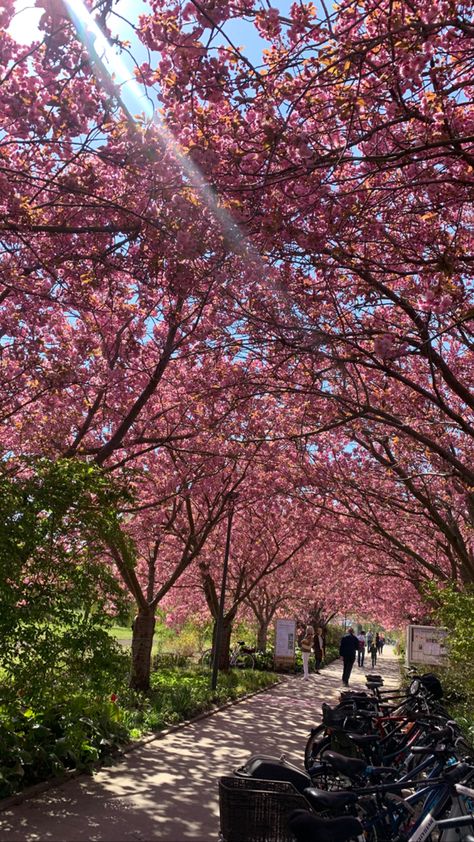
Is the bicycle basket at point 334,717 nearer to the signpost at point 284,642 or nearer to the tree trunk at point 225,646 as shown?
the tree trunk at point 225,646

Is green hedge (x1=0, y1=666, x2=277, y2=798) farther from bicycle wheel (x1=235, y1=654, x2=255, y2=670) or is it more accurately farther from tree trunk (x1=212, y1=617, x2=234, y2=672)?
bicycle wheel (x1=235, y1=654, x2=255, y2=670)

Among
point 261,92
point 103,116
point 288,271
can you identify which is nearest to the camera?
point 261,92

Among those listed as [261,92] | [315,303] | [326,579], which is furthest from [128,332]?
[326,579]

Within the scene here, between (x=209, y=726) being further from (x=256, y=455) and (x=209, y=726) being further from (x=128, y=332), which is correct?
(x=128, y=332)

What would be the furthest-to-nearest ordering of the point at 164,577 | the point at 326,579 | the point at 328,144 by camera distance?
the point at 326,579 → the point at 164,577 → the point at 328,144

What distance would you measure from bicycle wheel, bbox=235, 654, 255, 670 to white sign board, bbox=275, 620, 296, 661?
1510mm

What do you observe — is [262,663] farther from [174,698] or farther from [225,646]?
[174,698]

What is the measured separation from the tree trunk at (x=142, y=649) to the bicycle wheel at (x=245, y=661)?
39.1 ft

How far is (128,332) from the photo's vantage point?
10391 mm

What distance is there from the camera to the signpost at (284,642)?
23609 mm

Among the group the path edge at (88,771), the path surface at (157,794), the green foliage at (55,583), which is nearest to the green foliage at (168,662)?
the path edge at (88,771)

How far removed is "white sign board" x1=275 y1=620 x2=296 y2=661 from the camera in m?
23.6

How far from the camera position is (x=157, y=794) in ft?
22.4

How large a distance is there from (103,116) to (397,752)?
6.47 m
